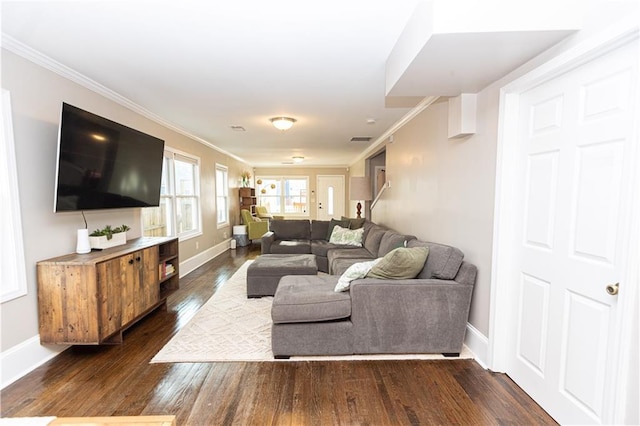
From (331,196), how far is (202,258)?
5831 mm

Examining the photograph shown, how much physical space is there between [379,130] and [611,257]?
13.0ft

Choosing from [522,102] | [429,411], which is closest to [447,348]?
[429,411]

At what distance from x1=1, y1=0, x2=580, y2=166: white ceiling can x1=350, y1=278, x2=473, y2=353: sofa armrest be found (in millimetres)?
1576

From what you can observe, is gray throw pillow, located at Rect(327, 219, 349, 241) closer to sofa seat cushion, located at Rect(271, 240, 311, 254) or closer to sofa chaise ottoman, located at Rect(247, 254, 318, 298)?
sofa seat cushion, located at Rect(271, 240, 311, 254)

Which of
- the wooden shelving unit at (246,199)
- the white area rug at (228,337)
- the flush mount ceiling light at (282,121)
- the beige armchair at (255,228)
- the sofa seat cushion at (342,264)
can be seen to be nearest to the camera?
the white area rug at (228,337)

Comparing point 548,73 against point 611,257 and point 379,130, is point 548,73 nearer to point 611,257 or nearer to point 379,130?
point 611,257

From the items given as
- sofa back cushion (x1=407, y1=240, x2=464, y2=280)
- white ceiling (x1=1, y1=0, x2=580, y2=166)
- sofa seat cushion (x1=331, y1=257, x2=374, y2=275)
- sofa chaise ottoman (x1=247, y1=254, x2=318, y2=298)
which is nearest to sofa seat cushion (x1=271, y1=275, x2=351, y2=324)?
sofa back cushion (x1=407, y1=240, x2=464, y2=280)

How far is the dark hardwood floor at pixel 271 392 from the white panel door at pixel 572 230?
311 millimetres

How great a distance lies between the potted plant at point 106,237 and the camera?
273 cm

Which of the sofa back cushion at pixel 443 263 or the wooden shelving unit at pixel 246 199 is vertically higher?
the wooden shelving unit at pixel 246 199

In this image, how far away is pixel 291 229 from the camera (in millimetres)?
5824

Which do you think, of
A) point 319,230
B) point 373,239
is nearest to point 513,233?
point 373,239

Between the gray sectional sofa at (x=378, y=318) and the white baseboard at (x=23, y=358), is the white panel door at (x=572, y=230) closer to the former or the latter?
the gray sectional sofa at (x=378, y=318)

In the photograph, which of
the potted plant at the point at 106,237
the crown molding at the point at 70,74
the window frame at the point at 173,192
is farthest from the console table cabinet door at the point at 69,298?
the window frame at the point at 173,192
